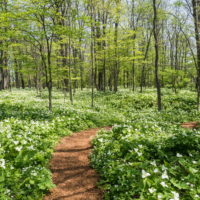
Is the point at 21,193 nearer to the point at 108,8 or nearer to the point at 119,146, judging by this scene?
the point at 119,146

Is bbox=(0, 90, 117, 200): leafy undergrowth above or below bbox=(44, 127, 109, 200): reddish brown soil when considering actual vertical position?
above

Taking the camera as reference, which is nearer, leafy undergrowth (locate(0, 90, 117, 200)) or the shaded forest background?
leafy undergrowth (locate(0, 90, 117, 200))

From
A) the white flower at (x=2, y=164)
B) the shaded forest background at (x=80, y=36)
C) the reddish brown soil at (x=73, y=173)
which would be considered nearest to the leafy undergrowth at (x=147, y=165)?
the reddish brown soil at (x=73, y=173)

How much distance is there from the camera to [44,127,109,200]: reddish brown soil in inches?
191

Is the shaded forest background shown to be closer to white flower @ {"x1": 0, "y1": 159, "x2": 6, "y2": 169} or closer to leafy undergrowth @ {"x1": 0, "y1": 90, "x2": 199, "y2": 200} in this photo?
leafy undergrowth @ {"x1": 0, "y1": 90, "x2": 199, "y2": 200}

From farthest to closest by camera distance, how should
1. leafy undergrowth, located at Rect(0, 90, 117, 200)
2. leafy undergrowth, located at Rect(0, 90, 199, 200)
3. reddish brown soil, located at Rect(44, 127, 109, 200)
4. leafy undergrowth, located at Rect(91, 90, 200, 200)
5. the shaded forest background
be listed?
the shaded forest background, reddish brown soil, located at Rect(44, 127, 109, 200), leafy undergrowth, located at Rect(0, 90, 117, 200), leafy undergrowth, located at Rect(0, 90, 199, 200), leafy undergrowth, located at Rect(91, 90, 200, 200)

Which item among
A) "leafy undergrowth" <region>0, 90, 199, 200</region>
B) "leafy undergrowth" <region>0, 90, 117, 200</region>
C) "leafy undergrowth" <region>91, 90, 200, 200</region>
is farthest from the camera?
"leafy undergrowth" <region>0, 90, 117, 200</region>

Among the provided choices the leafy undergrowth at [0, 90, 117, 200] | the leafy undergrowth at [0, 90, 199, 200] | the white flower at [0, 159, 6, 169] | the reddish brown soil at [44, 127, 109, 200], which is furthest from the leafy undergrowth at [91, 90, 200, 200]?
the white flower at [0, 159, 6, 169]

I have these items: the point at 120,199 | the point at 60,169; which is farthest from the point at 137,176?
the point at 60,169

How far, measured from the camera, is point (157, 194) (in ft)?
12.8

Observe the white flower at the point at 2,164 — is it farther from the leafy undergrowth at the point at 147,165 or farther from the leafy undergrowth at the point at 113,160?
the leafy undergrowth at the point at 147,165

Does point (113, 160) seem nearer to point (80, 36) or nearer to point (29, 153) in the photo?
point (29, 153)

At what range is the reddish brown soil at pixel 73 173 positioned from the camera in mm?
4844

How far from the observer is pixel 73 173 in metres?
5.94
